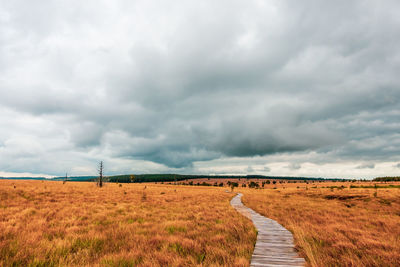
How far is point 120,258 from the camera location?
6328 millimetres

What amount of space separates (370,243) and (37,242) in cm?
1371

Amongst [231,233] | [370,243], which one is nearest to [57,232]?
[231,233]

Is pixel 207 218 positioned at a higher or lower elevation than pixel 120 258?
lower

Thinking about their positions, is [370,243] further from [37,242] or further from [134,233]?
[37,242]

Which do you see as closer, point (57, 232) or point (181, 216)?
point (57, 232)

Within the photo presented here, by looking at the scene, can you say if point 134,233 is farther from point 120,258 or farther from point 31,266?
point 31,266

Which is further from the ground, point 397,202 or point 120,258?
point 120,258

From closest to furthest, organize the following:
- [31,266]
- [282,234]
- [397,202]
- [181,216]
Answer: [31,266]
[282,234]
[181,216]
[397,202]

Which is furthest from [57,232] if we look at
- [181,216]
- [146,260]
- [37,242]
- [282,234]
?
[282,234]

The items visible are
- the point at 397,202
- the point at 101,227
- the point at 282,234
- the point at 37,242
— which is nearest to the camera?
the point at 37,242

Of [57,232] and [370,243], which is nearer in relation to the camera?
[370,243]

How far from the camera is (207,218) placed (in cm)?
1345

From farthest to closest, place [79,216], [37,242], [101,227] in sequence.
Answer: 1. [79,216]
2. [101,227]
3. [37,242]

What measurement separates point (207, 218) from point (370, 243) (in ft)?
28.4
